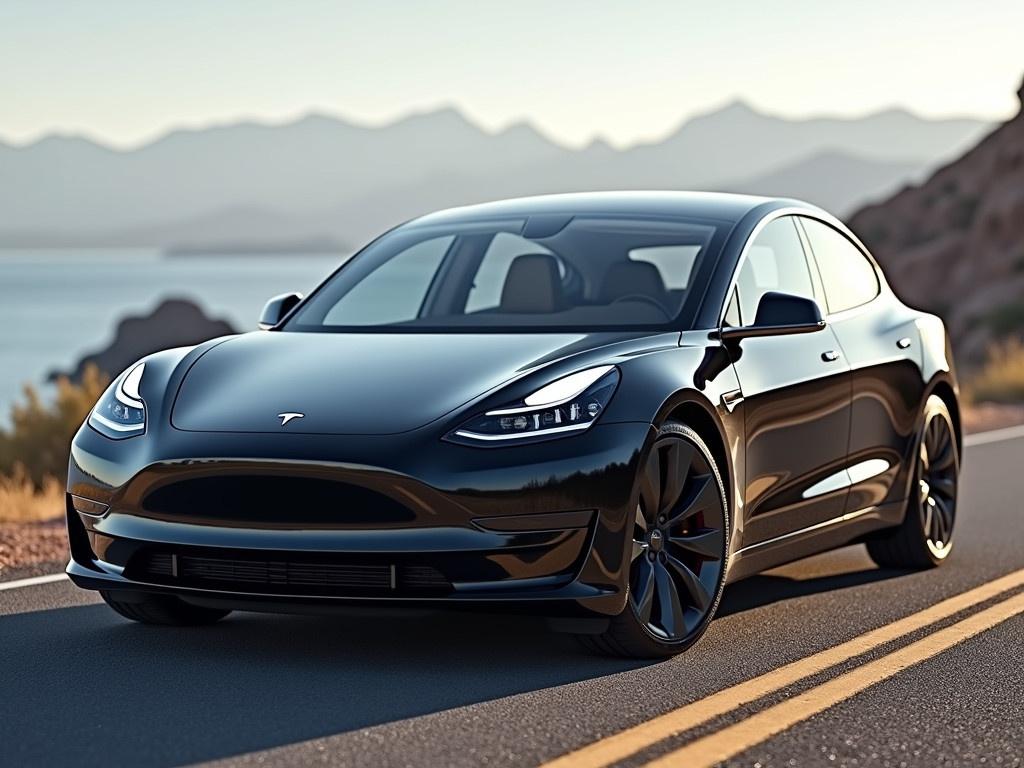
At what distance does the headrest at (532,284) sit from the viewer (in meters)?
8.05

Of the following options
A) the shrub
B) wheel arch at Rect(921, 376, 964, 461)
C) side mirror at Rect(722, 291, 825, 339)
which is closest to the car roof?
side mirror at Rect(722, 291, 825, 339)

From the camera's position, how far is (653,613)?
676 cm

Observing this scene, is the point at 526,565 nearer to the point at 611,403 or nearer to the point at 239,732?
the point at 611,403

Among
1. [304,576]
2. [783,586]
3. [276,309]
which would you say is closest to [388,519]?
[304,576]

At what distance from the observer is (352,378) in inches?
268

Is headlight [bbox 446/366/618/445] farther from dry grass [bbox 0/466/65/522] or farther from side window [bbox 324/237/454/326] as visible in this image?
dry grass [bbox 0/466/65/522]

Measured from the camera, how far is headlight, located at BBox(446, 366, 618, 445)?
20.8 ft

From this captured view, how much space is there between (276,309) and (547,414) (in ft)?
6.76

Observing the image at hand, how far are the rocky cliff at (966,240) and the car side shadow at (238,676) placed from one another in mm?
38560

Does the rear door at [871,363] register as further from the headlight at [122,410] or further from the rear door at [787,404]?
the headlight at [122,410]

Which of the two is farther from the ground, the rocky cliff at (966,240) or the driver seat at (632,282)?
the driver seat at (632,282)

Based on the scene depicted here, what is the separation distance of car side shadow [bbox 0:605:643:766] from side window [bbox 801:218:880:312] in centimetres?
228

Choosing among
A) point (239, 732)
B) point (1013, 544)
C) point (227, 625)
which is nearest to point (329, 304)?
point (227, 625)

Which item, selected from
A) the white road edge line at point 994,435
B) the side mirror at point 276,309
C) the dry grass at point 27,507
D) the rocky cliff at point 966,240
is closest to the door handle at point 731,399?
the side mirror at point 276,309
